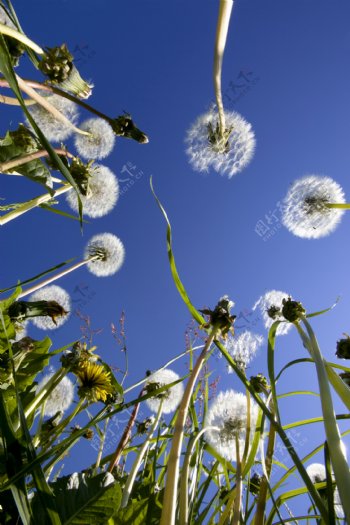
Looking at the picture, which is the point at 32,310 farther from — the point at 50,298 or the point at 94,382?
the point at 50,298

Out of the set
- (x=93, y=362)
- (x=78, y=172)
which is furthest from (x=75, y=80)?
(x=93, y=362)

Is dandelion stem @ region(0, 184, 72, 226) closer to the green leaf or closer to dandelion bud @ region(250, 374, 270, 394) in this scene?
the green leaf

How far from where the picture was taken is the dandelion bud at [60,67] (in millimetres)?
972

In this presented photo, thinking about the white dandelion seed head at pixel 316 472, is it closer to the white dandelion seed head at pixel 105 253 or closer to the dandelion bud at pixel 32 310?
the dandelion bud at pixel 32 310

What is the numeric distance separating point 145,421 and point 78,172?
810 mm

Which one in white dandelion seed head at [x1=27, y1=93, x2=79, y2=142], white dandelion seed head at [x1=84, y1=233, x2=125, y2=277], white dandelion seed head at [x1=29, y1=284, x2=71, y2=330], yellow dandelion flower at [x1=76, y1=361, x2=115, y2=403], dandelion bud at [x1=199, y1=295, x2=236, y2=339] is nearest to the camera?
dandelion bud at [x1=199, y1=295, x2=236, y2=339]

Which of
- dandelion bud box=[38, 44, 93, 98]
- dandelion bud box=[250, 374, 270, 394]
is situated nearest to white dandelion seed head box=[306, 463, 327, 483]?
dandelion bud box=[250, 374, 270, 394]

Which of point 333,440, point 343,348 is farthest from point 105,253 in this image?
point 333,440

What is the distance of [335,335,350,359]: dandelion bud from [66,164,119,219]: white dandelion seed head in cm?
90

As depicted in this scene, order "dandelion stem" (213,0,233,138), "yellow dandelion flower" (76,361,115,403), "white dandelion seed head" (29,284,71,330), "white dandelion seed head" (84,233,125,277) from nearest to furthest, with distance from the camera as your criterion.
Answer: "dandelion stem" (213,0,233,138)
"yellow dandelion flower" (76,361,115,403)
"white dandelion seed head" (29,284,71,330)
"white dandelion seed head" (84,233,125,277)

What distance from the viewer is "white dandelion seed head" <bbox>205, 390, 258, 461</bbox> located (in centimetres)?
86

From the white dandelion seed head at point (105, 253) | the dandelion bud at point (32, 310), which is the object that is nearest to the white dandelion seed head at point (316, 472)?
the dandelion bud at point (32, 310)

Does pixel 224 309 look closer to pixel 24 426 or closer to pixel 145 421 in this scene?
pixel 24 426

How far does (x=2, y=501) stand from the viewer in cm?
44
